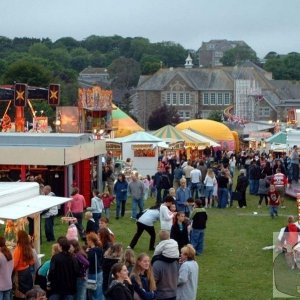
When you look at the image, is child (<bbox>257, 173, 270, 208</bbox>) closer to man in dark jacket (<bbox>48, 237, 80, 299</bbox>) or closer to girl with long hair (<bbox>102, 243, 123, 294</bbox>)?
girl with long hair (<bbox>102, 243, 123, 294</bbox>)

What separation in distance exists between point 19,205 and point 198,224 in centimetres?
484

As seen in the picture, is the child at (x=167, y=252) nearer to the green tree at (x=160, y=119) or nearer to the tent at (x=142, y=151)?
the tent at (x=142, y=151)

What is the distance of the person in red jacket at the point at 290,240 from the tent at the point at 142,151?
18590 mm

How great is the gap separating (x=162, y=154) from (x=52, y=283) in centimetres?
2813

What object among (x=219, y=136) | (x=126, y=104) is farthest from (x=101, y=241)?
(x=126, y=104)

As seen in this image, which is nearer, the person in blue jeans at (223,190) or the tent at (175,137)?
the person in blue jeans at (223,190)

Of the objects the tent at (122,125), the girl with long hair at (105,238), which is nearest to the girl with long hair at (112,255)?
the girl with long hair at (105,238)

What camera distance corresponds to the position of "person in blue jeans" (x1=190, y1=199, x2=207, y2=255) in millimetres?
17109

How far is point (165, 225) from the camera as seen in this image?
16.5m

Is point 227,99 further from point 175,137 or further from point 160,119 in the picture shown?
point 175,137

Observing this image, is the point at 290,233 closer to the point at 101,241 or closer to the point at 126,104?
the point at 101,241

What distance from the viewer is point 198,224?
56.5 feet

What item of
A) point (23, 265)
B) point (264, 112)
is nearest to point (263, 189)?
point (23, 265)

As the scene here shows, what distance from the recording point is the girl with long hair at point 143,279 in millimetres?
10242
